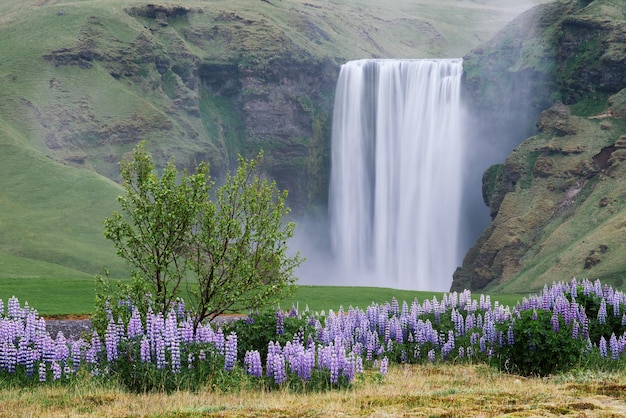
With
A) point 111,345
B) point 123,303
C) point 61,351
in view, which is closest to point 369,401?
point 111,345

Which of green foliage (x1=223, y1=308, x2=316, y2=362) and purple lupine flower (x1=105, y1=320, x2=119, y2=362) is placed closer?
purple lupine flower (x1=105, y1=320, x2=119, y2=362)

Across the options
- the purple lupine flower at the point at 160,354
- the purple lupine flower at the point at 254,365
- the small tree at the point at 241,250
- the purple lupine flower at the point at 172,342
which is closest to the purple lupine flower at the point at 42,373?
the purple lupine flower at the point at 160,354

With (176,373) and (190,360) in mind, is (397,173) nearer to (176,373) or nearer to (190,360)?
(190,360)

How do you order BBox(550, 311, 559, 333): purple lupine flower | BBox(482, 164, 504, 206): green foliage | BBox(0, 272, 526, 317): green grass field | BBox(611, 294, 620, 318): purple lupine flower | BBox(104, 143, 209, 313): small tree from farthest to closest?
1. BBox(482, 164, 504, 206): green foliage
2. BBox(0, 272, 526, 317): green grass field
3. BBox(611, 294, 620, 318): purple lupine flower
4. BBox(104, 143, 209, 313): small tree
5. BBox(550, 311, 559, 333): purple lupine flower

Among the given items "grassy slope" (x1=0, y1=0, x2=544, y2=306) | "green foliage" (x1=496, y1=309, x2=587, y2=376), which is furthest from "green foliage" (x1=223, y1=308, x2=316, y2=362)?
"grassy slope" (x1=0, y1=0, x2=544, y2=306)

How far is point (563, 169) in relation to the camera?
9519 cm

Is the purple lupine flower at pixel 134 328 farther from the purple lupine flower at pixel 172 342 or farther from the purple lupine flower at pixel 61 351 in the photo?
the purple lupine flower at pixel 61 351

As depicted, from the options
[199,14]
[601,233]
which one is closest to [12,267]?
[601,233]

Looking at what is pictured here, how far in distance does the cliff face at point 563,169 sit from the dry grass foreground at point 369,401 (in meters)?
59.5

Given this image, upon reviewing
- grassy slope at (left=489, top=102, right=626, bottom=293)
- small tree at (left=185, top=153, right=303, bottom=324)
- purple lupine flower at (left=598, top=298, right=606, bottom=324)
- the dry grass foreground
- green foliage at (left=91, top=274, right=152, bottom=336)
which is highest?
grassy slope at (left=489, top=102, right=626, bottom=293)

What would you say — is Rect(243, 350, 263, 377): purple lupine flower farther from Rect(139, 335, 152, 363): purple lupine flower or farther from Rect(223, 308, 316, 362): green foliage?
Rect(223, 308, 316, 362): green foliage

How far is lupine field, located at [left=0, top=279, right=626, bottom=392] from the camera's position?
763 inches

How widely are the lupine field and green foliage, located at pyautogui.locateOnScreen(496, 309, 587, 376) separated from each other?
0.03m

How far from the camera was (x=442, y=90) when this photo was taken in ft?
→ 404
